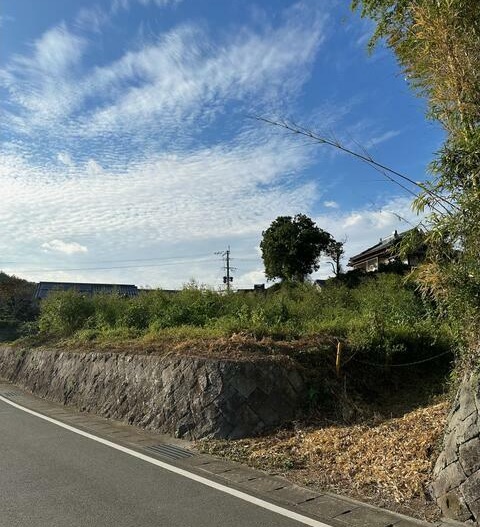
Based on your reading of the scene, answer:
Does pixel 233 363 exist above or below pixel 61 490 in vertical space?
above

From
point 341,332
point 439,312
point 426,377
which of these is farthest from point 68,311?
point 439,312

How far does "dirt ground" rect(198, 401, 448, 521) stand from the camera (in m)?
5.38

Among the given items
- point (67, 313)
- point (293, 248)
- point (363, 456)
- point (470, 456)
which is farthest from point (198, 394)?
point (293, 248)

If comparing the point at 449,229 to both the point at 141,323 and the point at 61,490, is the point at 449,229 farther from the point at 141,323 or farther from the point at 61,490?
the point at 141,323

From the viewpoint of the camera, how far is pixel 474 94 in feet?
16.8

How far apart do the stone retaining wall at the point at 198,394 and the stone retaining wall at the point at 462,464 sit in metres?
3.45

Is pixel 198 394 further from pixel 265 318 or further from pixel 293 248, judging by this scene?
pixel 293 248

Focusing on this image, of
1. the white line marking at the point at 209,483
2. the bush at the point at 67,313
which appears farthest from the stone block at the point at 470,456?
the bush at the point at 67,313

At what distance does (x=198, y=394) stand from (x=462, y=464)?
466 cm

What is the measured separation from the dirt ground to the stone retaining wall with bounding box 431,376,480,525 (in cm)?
20

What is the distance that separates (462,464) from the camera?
4.79 meters

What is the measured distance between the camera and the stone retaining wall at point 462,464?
4.64m

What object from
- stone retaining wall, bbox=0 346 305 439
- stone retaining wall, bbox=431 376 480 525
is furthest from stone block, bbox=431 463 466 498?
stone retaining wall, bbox=0 346 305 439

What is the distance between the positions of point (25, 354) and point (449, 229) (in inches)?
602
